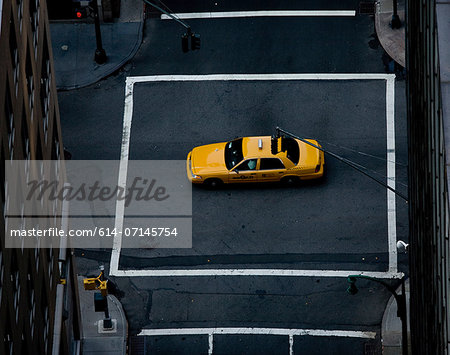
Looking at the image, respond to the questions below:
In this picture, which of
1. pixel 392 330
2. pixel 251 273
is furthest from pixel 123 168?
pixel 392 330

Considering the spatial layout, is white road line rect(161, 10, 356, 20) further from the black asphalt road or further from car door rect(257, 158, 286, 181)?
car door rect(257, 158, 286, 181)

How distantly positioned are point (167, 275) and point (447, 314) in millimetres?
20349

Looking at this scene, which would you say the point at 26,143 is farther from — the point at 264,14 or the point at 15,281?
the point at 264,14

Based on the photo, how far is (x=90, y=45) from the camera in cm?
5622

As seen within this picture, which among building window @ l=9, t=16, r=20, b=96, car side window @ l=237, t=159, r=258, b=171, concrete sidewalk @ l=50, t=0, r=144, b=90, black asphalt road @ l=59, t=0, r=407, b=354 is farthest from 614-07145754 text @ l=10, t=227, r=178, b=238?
building window @ l=9, t=16, r=20, b=96

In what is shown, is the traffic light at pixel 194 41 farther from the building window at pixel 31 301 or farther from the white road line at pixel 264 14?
the building window at pixel 31 301

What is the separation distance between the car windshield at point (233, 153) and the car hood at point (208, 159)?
0.17 m

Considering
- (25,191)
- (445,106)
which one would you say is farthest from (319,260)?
(445,106)

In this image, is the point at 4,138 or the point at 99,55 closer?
the point at 4,138

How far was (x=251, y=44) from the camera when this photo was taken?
5594 centimetres

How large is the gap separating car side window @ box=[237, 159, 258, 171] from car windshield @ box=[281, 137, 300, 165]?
137cm

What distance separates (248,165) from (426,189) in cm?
1584

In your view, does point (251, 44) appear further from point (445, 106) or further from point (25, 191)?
point (445, 106)

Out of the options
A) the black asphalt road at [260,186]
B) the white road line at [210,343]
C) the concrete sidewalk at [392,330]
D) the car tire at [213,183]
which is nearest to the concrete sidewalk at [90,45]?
the black asphalt road at [260,186]
